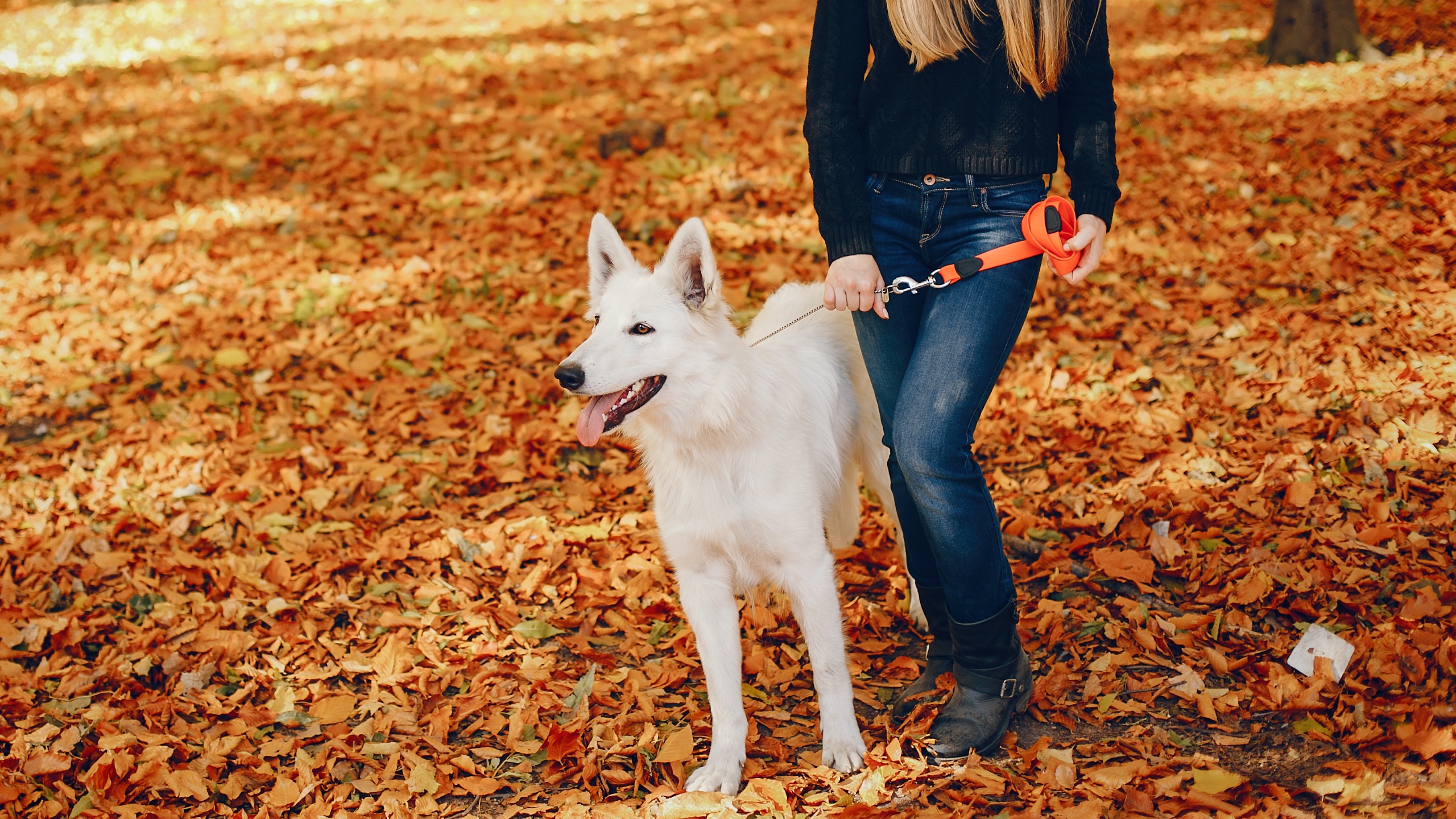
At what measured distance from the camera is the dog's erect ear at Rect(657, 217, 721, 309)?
10.3 feet

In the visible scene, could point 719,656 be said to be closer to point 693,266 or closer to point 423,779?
point 423,779

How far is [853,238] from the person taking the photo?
2934 mm

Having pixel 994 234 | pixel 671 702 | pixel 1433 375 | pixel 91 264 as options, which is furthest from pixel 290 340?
pixel 1433 375

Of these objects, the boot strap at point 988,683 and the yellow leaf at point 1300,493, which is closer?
the boot strap at point 988,683

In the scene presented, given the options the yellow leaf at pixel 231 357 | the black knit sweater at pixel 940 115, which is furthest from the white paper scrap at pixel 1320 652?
the yellow leaf at pixel 231 357

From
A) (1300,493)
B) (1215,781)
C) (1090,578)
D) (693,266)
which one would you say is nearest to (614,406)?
(693,266)

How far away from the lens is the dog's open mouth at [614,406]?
3057mm

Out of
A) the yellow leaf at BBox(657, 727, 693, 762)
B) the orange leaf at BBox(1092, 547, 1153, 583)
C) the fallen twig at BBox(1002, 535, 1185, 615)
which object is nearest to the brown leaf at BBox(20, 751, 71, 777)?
the yellow leaf at BBox(657, 727, 693, 762)

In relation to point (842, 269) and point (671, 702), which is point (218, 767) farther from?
point (842, 269)

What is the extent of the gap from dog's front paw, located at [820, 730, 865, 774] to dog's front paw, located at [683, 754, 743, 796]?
305 millimetres

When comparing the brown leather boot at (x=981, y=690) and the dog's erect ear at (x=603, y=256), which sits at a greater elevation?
the dog's erect ear at (x=603, y=256)

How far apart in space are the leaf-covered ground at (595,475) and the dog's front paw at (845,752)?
43 mm

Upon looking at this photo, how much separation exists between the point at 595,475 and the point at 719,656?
87.7 inches

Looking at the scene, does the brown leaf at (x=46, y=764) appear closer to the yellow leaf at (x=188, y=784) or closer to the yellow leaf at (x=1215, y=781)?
the yellow leaf at (x=188, y=784)
